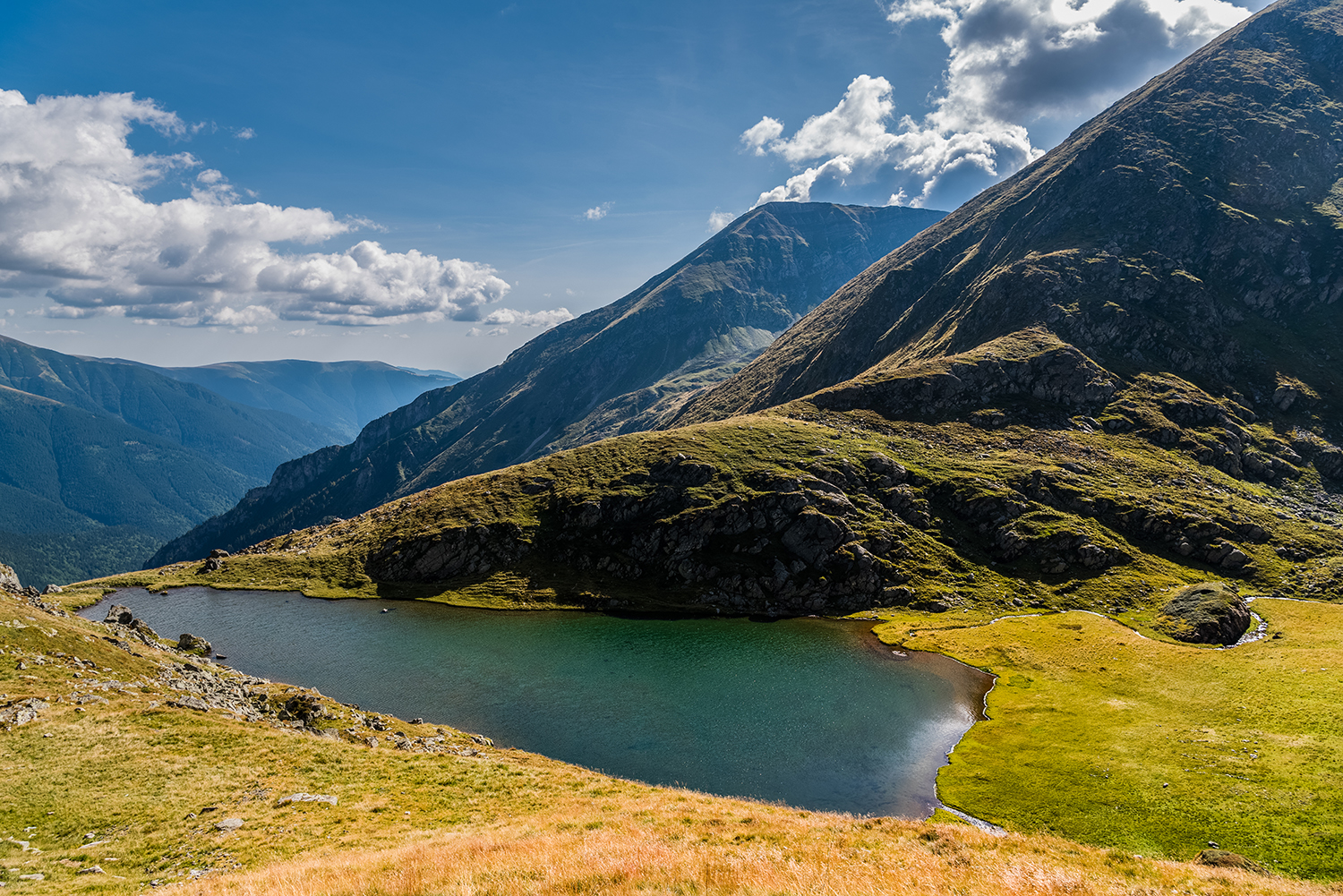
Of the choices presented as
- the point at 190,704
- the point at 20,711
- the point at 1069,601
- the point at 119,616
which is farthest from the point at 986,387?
Answer: the point at 119,616

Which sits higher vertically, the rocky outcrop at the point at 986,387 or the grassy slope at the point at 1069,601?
the rocky outcrop at the point at 986,387

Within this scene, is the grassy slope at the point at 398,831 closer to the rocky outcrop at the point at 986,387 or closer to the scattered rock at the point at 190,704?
the scattered rock at the point at 190,704

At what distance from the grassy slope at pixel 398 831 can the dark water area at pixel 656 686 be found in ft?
54.7

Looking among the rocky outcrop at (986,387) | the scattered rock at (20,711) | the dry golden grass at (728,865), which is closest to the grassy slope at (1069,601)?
the rocky outcrop at (986,387)

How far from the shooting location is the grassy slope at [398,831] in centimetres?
1898

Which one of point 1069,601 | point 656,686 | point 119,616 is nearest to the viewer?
point 656,686

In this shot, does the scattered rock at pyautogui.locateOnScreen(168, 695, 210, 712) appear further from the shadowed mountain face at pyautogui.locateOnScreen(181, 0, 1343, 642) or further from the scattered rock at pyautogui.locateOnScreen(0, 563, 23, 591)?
the shadowed mountain face at pyautogui.locateOnScreen(181, 0, 1343, 642)

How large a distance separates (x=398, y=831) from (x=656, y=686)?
165ft

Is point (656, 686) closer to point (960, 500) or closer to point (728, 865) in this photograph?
point (728, 865)

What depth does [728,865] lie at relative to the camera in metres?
19.2

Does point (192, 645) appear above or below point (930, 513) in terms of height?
above

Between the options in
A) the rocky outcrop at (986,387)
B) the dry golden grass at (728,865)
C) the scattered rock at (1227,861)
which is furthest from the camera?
the rocky outcrop at (986,387)

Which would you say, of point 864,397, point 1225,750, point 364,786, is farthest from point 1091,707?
point 864,397

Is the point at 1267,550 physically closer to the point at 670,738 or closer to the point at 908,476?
the point at 908,476
